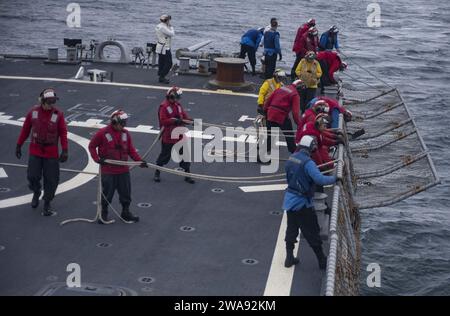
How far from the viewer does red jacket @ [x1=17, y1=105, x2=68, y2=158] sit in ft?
43.9

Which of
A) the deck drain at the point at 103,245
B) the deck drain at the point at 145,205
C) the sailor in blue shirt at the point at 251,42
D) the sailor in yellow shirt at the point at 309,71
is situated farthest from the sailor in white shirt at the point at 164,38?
the deck drain at the point at 103,245

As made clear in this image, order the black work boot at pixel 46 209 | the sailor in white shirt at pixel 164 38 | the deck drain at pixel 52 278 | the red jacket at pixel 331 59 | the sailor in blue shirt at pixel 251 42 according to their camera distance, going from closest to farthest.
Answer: the deck drain at pixel 52 278
the black work boot at pixel 46 209
the red jacket at pixel 331 59
the sailor in white shirt at pixel 164 38
the sailor in blue shirt at pixel 251 42

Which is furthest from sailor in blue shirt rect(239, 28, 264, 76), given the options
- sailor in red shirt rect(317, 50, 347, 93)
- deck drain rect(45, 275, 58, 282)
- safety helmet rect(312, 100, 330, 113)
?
deck drain rect(45, 275, 58, 282)

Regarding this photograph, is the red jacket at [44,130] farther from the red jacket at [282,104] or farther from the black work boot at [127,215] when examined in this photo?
the red jacket at [282,104]

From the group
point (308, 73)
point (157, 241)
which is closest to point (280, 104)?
point (308, 73)

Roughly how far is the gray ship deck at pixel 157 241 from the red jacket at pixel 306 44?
5249 mm

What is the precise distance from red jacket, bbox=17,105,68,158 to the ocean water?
11225 millimetres

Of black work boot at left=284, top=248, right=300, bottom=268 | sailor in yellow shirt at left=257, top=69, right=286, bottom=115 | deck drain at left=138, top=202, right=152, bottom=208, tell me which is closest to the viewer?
black work boot at left=284, top=248, right=300, bottom=268

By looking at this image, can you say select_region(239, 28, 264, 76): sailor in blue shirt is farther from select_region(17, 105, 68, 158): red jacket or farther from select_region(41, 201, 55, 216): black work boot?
select_region(41, 201, 55, 216): black work boot

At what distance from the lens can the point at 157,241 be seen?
1282 cm

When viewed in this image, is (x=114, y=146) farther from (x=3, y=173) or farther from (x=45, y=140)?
(x=3, y=173)

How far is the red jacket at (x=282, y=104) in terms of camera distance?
51.6 feet
